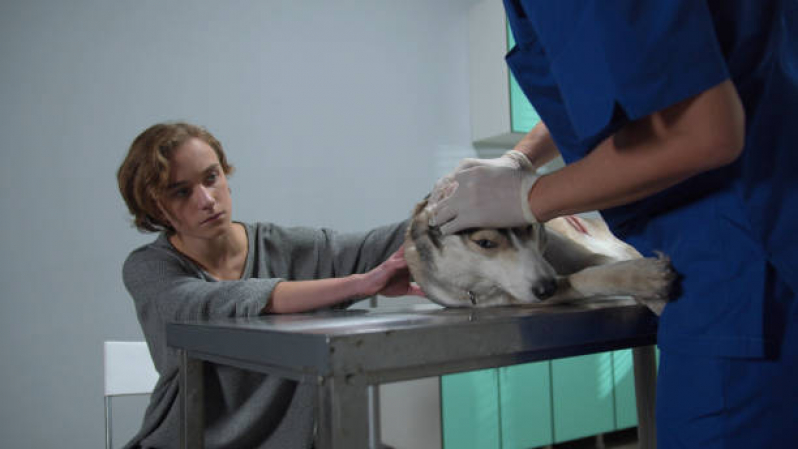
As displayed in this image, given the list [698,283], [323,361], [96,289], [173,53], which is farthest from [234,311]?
[173,53]

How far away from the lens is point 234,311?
0.99 metres

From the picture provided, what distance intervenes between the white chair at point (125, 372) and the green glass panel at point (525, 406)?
1581mm

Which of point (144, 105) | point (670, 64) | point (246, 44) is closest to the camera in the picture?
point (670, 64)

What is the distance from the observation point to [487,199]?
86 cm

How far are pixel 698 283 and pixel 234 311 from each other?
2.46 ft

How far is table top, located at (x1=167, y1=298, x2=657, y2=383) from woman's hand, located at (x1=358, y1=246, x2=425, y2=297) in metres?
0.40

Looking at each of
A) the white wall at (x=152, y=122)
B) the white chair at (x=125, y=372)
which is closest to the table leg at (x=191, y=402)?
the white chair at (x=125, y=372)

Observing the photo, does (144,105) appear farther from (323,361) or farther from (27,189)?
(323,361)

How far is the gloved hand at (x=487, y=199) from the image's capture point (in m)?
0.79

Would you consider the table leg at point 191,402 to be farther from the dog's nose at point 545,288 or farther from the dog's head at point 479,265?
the dog's nose at point 545,288

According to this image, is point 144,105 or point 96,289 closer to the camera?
point 96,289

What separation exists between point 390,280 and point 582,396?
2.05 meters

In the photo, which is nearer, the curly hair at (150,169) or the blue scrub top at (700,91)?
the blue scrub top at (700,91)

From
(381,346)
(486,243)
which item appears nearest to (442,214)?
(486,243)
